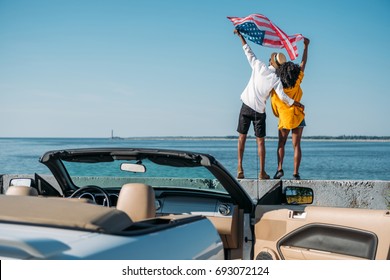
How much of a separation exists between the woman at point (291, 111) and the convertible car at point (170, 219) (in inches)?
148

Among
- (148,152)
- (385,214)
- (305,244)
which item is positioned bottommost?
(305,244)

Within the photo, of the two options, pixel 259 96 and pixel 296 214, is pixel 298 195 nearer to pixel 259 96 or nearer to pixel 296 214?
pixel 296 214

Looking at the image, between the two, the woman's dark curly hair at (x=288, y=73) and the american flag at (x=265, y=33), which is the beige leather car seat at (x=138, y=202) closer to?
the woman's dark curly hair at (x=288, y=73)

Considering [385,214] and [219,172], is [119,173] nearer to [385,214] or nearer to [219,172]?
[219,172]

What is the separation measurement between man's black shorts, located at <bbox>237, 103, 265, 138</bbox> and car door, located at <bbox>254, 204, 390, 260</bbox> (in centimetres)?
521

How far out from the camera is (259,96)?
371 inches

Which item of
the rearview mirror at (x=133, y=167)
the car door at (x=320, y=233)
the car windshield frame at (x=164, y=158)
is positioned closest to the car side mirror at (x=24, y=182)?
the car windshield frame at (x=164, y=158)

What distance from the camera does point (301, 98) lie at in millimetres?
9719

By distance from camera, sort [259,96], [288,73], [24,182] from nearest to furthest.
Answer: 1. [24,182]
2. [288,73]
3. [259,96]

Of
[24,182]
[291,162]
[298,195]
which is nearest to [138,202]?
[298,195]

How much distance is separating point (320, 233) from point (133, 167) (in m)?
1.45
